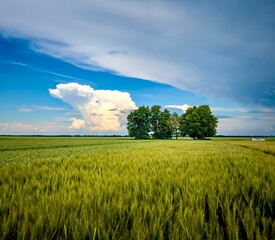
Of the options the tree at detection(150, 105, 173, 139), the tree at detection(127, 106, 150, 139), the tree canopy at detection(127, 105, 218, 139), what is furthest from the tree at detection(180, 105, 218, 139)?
the tree at detection(127, 106, 150, 139)

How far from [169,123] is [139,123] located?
12.8 meters

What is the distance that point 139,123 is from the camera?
300 feet

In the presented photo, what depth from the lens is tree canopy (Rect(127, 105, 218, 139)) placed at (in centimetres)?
8552

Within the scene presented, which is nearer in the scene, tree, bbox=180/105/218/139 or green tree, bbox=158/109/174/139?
tree, bbox=180/105/218/139

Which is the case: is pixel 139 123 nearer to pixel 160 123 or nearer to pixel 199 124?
pixel 160 123

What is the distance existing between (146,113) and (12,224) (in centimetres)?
9116

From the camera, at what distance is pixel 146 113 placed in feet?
305

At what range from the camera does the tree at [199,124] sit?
276 ft

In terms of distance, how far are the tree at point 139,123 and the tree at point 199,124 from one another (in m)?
14.9

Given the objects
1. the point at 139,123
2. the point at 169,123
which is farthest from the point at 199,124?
the point at 139,123

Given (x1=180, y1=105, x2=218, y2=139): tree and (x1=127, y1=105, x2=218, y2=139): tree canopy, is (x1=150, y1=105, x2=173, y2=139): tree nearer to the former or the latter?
(x1=127, y1=105, x2=218, y2=139): tree canopy

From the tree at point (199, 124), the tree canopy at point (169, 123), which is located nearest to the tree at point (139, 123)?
the tree canopy at point (169, 123)

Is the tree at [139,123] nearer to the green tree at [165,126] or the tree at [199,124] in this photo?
the green tree at [165,126]

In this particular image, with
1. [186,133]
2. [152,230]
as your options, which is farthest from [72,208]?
[186,133]
